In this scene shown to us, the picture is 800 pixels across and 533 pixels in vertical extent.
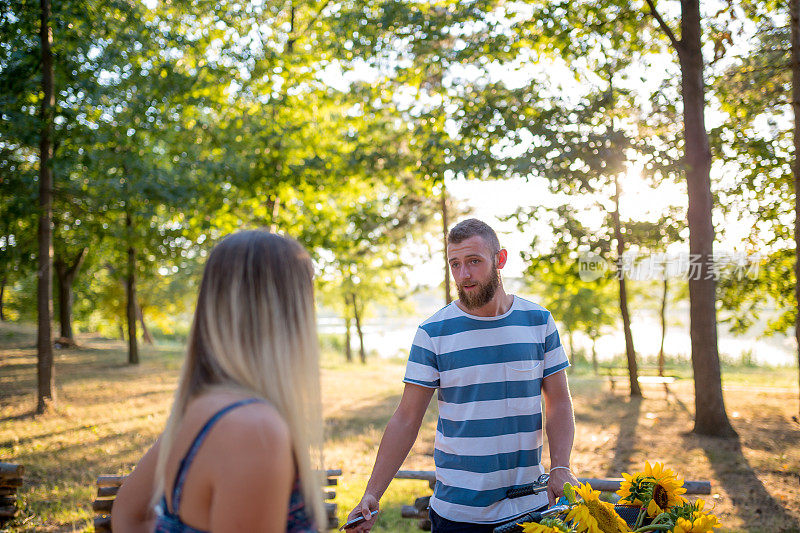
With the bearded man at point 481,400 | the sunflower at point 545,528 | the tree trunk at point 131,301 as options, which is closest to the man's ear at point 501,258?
the bearded man at point 481,400

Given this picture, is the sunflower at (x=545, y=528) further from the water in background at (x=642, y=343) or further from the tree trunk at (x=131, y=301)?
the water in background at (x=642, y=343)

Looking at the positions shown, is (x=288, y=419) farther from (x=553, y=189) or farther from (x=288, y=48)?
(x=288, y=48)

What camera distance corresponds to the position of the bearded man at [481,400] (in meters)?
3.17

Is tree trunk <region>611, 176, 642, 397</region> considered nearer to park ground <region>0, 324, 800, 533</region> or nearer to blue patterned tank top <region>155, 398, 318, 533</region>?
park ground <region>0, 324, 800, 533</region>

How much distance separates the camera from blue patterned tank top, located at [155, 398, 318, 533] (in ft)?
5.22

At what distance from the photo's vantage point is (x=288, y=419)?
1676 mm

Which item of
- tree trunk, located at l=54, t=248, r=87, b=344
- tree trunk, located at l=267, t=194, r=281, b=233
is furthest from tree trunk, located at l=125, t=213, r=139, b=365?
tree trunk, located at l=54, t=248, r=87, b=344

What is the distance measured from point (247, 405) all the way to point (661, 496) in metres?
1.69

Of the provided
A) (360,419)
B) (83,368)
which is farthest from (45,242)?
(83,368)

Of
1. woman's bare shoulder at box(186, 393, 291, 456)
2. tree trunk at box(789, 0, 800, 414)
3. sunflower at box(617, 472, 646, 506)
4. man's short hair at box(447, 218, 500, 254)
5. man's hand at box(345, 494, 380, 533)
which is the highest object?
tree trunk at box(789, 0, 800, 414)

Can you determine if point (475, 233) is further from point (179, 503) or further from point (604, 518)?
point (179, 503)

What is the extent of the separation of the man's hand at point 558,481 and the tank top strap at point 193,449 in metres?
1.89

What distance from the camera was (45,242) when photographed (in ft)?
40.3

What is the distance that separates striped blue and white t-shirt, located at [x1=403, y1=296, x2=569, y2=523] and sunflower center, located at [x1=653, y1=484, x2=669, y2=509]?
2.71 ft
